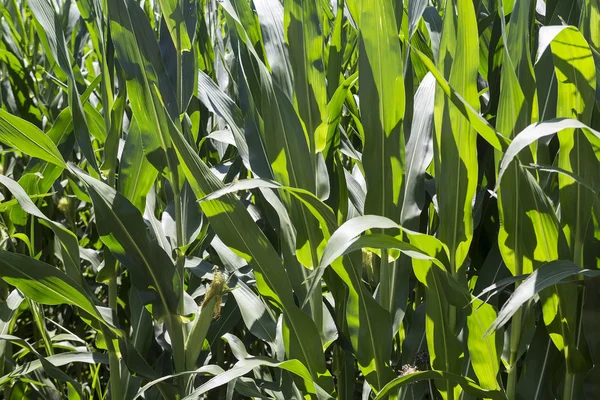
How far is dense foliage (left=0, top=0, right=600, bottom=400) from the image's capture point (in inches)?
30.0

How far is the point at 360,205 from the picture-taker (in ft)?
3.40

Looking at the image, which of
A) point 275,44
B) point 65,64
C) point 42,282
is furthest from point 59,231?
point 275,44

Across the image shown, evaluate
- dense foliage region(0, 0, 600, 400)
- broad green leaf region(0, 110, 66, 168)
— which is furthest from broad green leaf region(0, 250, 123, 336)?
broad green leaf region(0, 110, 66, 168)

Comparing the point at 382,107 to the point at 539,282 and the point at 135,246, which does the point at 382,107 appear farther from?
the point at 135,246

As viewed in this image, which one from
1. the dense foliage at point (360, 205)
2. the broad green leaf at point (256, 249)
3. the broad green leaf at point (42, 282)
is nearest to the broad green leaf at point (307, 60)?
the dense foliage at point (360, 205)

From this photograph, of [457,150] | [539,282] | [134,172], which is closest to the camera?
[539,282]

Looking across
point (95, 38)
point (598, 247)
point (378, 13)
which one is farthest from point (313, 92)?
point (95, 38)

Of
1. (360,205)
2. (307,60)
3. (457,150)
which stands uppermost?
(307,60)

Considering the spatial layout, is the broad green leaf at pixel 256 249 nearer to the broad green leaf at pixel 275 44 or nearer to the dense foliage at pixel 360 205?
the dense foliage at pixel 360 205

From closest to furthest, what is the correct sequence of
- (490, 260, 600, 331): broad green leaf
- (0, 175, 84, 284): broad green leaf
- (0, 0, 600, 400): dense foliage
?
(490, 260, 600, 331): broad green leaf, (0, 0, 600, 400): dense foliage, (0, 175, 84, 284): broad green leaf

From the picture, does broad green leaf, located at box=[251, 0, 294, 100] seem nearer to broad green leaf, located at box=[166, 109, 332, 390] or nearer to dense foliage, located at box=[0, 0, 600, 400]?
dense foliage, located at box=[0, 0, 600, 400]

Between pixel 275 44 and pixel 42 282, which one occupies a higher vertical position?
pixel 275 44

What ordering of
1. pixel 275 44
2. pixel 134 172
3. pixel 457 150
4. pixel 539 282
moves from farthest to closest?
pixel 134 172 → pixel 275 44 → pixel 457 150 → pixel 539 282

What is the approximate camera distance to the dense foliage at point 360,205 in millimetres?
762
